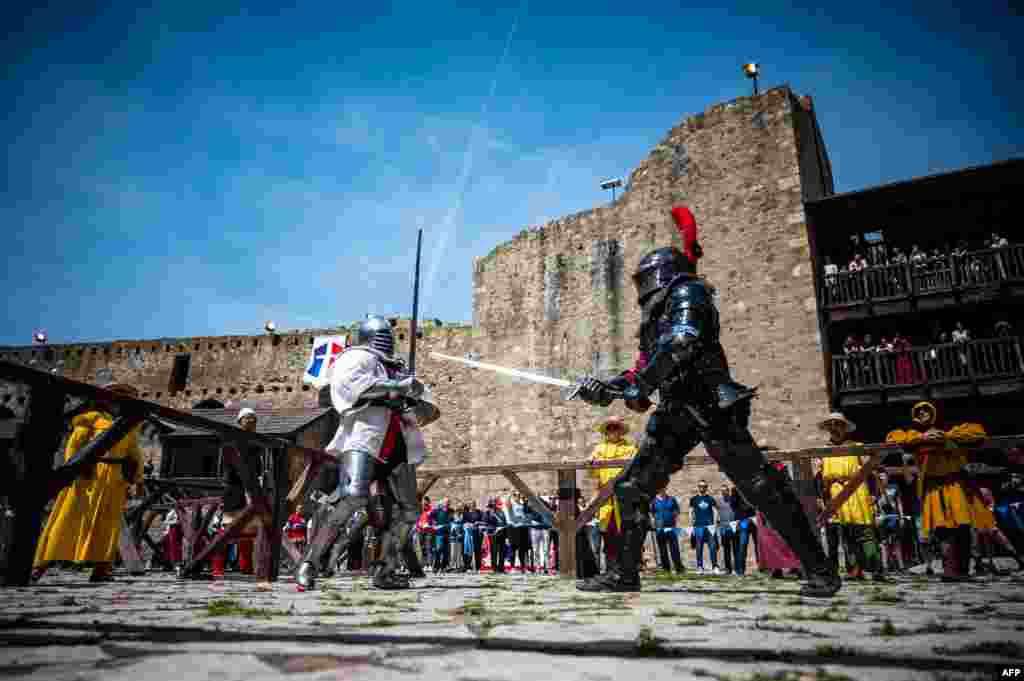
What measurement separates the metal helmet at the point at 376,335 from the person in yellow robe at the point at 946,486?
14.6ft

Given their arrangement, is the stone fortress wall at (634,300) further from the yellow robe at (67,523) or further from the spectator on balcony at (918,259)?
the yellow robe at (67,523)

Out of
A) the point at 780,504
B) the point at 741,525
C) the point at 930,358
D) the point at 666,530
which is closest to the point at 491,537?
the point at 666,530

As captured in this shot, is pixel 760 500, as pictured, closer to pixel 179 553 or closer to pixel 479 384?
pixel 179 553

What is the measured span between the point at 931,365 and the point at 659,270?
41.1 ft

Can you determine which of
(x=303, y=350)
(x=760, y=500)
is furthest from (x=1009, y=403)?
(x=303, y=350)

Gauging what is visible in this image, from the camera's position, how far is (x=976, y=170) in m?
13.9

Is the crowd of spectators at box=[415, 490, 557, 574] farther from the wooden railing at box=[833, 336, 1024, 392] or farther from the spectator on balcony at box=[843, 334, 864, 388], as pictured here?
the wooden railing at box=[833, 336, 1024, 392]

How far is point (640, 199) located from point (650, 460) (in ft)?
49.7

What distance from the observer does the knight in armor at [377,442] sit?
4.36 metres

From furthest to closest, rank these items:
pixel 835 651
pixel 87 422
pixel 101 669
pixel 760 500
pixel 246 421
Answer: pixel 246 421, pixel 87 422, pixel 760 500, pixel 835 651, pixel 101 669

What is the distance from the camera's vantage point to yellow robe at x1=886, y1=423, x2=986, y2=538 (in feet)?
18.1

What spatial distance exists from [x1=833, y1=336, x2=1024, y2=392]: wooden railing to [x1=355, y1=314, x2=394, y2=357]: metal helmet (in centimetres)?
1218

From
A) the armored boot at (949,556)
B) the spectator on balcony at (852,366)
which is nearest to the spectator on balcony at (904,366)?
the spectator on balcony at (852,366)

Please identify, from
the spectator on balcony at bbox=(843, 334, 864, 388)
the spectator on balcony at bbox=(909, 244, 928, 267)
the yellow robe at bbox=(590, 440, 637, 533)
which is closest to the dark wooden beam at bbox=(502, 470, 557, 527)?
the yellow robe at bbox=(590, 440, 637, 533)
